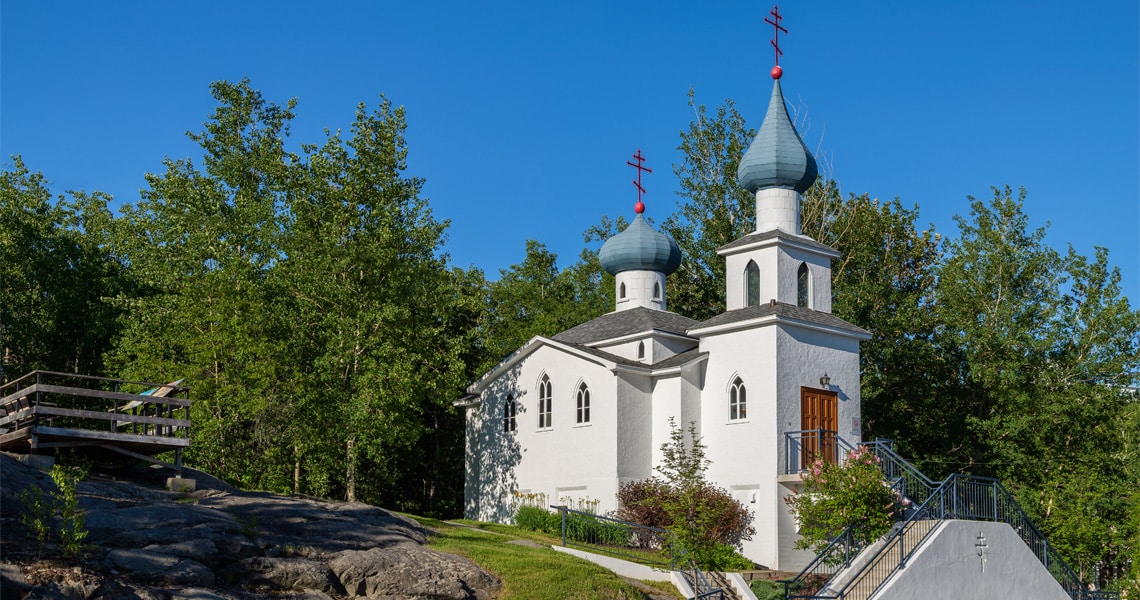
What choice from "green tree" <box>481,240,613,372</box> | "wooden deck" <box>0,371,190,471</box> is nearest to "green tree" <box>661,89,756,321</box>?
"green tree" <box>481,240,613,372</box>

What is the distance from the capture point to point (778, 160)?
28.8 meters

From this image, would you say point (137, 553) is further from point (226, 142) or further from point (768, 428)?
point (226, 142)

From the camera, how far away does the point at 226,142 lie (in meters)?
38.2

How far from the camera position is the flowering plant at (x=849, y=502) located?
73.5ft

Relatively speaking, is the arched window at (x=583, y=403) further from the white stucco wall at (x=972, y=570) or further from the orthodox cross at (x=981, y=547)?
the orthodox cross at (x=981, y=547)

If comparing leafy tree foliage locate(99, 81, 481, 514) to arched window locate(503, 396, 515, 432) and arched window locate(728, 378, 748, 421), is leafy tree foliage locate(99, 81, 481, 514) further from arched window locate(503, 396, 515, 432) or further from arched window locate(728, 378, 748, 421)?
arched window locate(728, 378, 748, 421)

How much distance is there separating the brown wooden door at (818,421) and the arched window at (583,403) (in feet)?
17.7

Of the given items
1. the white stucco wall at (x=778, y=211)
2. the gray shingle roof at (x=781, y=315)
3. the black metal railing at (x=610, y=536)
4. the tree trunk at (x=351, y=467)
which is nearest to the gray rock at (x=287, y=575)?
the black metal railing at (x=610, y=536)

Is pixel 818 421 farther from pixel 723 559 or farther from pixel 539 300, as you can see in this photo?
pixel 539 300

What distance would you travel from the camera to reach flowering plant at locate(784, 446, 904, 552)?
2241cm

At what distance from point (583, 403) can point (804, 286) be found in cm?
616

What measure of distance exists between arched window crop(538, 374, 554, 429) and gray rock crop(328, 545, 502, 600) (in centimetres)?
1135

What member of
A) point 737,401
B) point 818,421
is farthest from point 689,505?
point 818,421

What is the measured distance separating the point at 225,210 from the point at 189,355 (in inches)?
331
